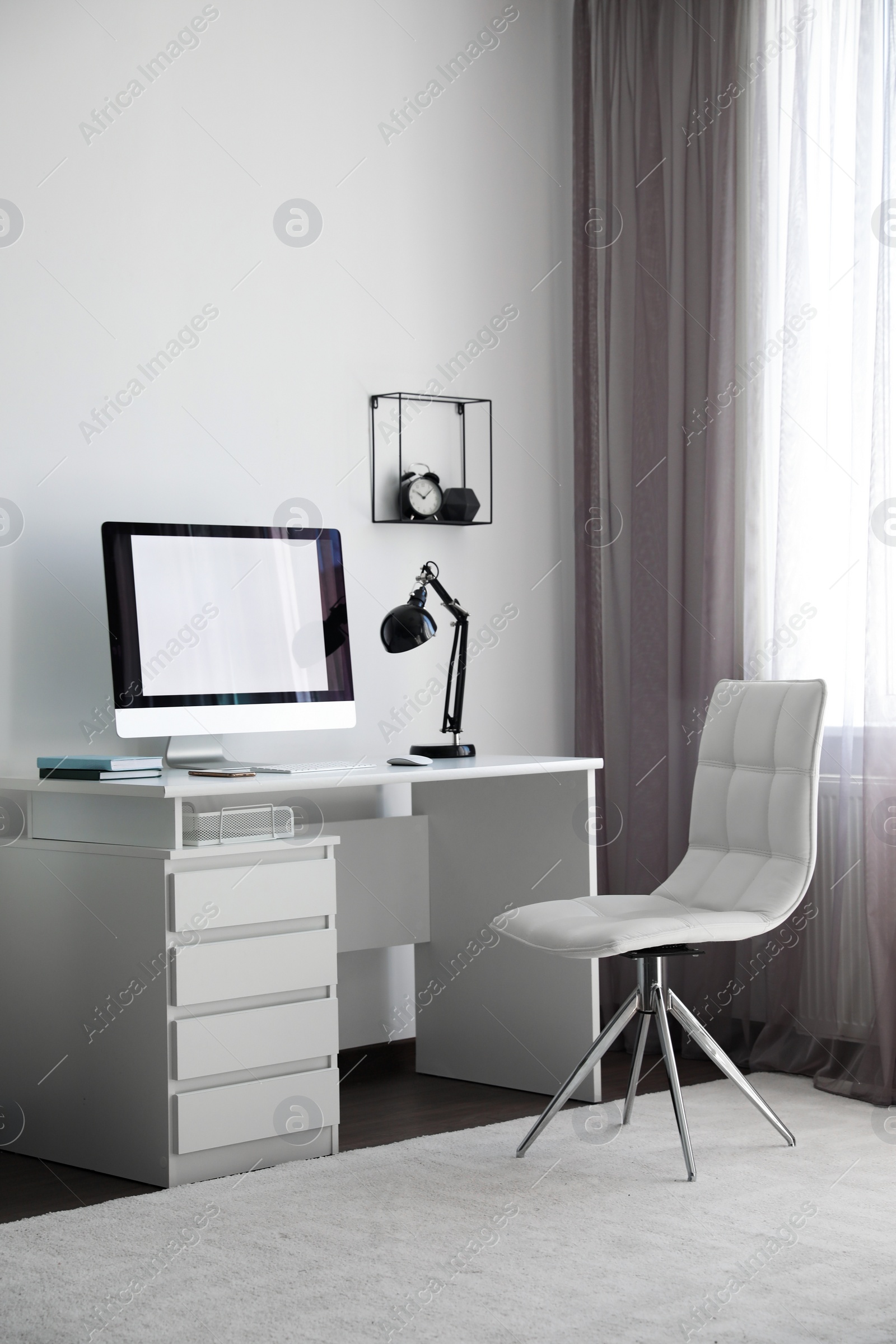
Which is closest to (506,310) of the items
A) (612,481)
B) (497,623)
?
(612,481)

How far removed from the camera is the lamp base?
11.2 feet

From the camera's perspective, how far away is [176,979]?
8.66 feet

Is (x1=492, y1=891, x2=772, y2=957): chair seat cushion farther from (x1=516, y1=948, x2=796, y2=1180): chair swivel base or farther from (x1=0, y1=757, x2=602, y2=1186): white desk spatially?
(x1=0, y1=757, x2=602, y2=1186): white desk

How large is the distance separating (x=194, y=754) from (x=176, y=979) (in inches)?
24.5

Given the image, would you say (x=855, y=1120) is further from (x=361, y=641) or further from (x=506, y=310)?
(x=506, y=310)

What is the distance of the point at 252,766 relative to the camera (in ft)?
9.96

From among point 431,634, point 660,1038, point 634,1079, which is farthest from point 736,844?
point 431,634

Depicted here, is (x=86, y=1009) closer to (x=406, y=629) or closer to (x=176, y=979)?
(x=176, y=979)

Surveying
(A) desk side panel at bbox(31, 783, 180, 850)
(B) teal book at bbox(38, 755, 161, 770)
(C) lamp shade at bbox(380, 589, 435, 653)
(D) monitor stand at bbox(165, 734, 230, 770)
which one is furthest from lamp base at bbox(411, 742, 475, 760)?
(A) desk side panel at bbox(31, 783, 180, 850)

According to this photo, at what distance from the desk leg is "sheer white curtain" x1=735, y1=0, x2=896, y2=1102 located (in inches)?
23.0

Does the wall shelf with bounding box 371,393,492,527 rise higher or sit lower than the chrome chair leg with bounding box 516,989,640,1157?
higher

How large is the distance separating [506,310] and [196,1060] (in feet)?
7.61

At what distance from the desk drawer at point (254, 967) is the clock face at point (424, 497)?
1303 millimetres

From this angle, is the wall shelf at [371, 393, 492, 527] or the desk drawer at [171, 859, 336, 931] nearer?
the desk drawer at [171, 859, 336, 931]
